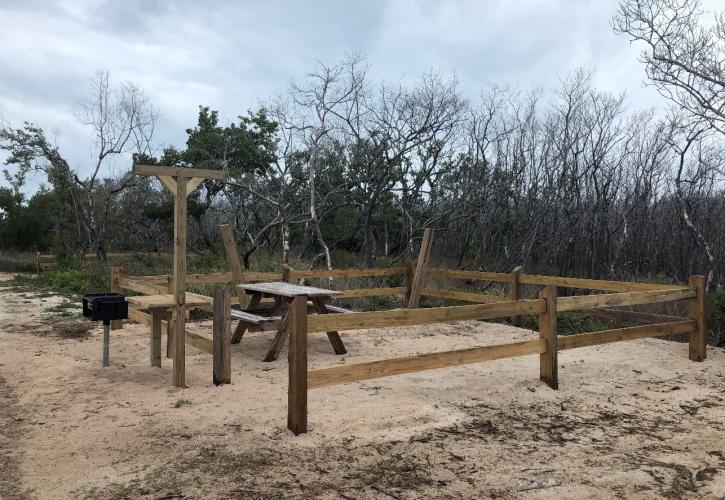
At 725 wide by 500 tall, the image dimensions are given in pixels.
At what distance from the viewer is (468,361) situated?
194 inches

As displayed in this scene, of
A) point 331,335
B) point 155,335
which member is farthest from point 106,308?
point 331,335

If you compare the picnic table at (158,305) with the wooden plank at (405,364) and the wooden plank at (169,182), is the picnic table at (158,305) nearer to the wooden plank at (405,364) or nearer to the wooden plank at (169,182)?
the wooden plank at (169,182)

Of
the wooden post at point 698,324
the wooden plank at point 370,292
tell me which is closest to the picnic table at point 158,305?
the wooden plank at point 370,292

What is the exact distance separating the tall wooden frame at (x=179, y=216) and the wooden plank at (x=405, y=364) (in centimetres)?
185

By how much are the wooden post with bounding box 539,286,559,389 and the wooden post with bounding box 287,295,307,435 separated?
2.62m

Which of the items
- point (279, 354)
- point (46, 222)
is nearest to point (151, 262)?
point (46, 222)

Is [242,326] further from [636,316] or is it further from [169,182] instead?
[636,316]

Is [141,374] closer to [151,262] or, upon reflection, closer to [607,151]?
[607,151]

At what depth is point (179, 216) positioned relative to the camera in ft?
17.4

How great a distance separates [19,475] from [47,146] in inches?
776

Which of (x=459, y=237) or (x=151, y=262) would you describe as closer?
(x=459, y=237)

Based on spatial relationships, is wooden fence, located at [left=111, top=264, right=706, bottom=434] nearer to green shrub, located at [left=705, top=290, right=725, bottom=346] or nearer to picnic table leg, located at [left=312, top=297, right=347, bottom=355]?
green shrub, located at [left=705, top=290, right=725, bottom=346]

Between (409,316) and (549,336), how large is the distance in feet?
5.60

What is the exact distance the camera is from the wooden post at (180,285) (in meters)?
5.31
